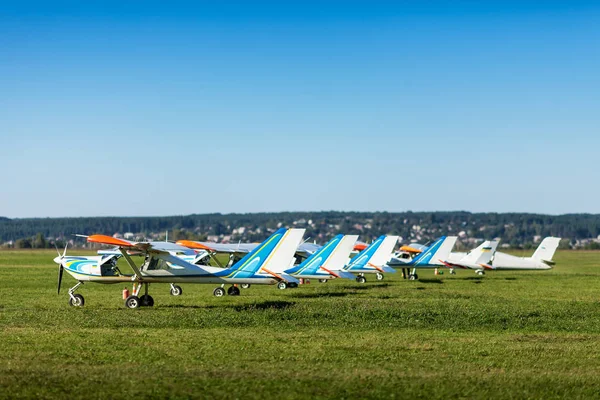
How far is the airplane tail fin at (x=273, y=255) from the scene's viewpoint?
2952 cm

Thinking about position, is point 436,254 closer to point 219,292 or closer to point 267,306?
point 219,292

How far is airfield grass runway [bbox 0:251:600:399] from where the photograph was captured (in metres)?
14.4

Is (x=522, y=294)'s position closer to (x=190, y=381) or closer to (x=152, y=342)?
(x=152, y=342)

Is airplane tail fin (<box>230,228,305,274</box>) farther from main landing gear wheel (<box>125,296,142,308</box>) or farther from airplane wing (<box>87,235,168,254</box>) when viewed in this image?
main landing gear wheel (<box>125,296,142,308</box>)

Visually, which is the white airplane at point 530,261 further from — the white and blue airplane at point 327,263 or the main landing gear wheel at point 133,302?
the main landing gear wheel at point 133,302

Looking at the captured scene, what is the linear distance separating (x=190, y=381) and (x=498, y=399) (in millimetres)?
4911

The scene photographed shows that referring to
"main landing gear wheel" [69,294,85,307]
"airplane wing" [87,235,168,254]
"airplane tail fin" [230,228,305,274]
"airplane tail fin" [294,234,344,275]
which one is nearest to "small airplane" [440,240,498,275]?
"airplane tail fin" [294,234,344,275]

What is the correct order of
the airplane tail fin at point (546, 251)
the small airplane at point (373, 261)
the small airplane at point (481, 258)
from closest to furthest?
the small airplane at point (373, 261) → the small airplane at point (481, 258) → the airplane tail fin at point (546, 251)

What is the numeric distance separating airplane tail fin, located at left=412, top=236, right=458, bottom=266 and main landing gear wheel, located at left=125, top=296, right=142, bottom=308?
27350 millimetres

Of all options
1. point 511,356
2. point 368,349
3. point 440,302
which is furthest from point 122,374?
point 440,302

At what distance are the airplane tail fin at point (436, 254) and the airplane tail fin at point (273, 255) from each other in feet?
79.0

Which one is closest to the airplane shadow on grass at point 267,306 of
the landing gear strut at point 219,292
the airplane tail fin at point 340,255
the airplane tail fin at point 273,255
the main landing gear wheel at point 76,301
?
the airplane tail fin at point 273,255

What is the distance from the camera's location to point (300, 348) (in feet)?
62.0

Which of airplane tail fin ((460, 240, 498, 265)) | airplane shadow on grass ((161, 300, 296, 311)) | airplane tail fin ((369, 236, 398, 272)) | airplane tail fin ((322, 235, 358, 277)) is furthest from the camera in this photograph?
airplane tail fin ((460, 240, 498, 265))
